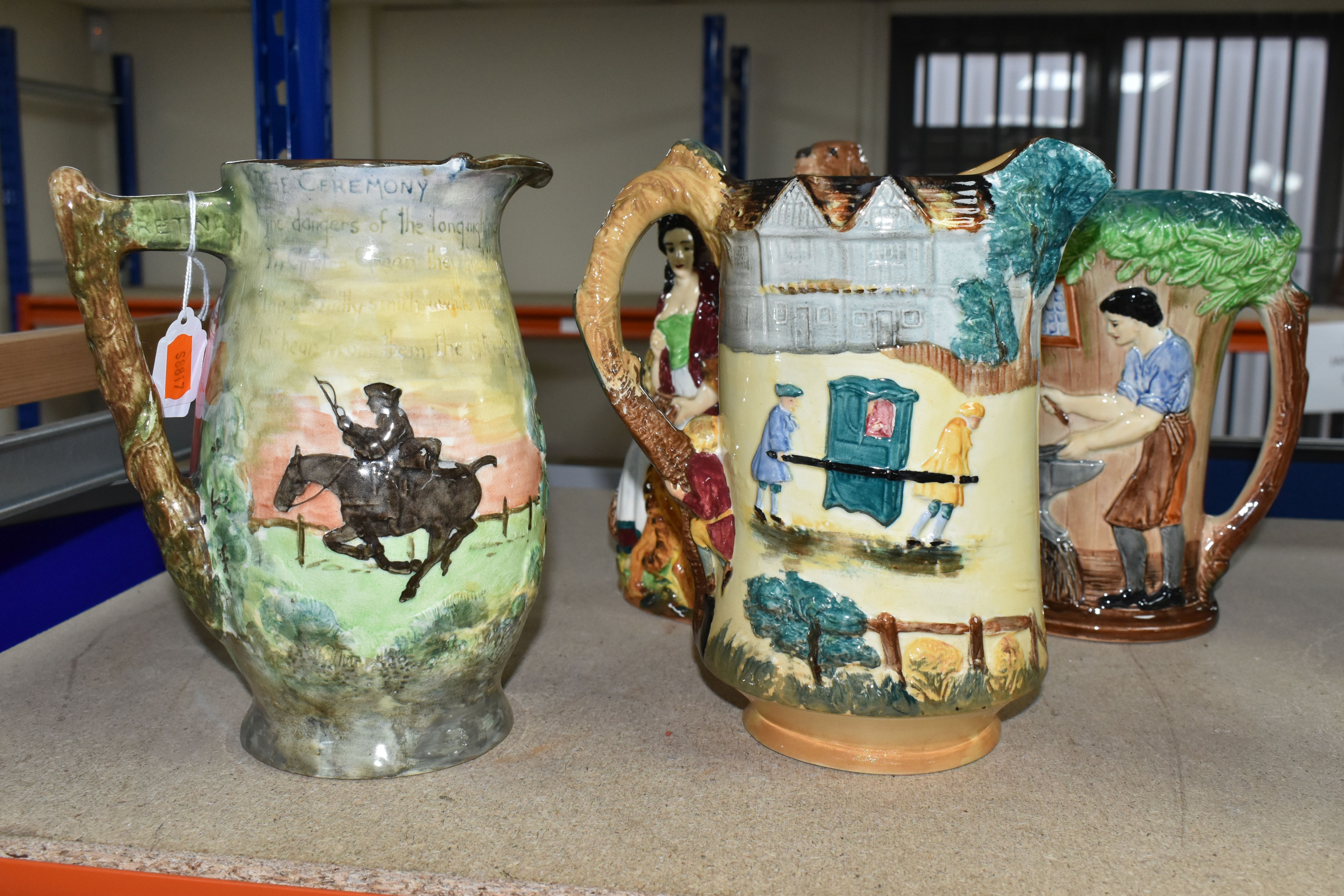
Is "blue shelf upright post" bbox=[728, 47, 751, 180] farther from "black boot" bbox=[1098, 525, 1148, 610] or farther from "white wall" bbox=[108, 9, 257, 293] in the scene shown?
"black boot" bbox=[1098, 525, 1148, 610]

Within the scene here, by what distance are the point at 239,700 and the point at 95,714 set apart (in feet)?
0.34

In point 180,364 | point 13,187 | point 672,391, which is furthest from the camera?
point 13,187

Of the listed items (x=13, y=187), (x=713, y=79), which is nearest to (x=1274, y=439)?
(x=713, y=79)

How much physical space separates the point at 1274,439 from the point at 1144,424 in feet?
0.48

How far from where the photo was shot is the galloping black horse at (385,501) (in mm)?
689

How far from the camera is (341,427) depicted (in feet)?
2.26

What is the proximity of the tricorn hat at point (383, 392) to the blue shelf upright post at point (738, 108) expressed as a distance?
2.29 metres

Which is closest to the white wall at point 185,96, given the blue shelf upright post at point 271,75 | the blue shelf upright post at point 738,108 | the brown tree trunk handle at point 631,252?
the blue shelf upright post at point 738,108

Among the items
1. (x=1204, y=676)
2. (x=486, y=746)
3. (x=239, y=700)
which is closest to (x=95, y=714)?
(x=239, y=700)

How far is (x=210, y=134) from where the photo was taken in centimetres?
347

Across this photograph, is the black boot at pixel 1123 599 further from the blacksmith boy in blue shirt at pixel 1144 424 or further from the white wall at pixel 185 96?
the white wall at pixel 185 96

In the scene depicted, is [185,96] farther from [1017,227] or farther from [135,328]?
[1017,227]

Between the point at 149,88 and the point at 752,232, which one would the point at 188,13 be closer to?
the point at 149,88

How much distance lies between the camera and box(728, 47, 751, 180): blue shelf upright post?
294 centimetres
